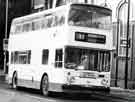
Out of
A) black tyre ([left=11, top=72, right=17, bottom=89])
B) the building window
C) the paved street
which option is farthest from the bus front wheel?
the building window

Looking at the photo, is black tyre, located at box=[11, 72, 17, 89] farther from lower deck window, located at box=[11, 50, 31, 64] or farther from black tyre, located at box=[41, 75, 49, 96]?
black tyre, located at box=[41, 75, 49, 96]

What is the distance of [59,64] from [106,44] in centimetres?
233

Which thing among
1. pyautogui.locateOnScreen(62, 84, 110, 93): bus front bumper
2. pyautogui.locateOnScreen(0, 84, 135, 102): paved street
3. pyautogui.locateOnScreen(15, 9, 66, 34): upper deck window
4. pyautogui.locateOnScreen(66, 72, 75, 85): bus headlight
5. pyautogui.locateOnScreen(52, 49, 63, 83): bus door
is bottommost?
pyautogui.locateOnScreen(0, 84, 135, 102): paved street

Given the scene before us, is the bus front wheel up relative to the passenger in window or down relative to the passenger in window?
down

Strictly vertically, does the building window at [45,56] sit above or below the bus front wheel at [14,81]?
above

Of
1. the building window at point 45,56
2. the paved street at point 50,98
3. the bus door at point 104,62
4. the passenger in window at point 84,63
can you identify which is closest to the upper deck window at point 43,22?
the building window at point 45,56

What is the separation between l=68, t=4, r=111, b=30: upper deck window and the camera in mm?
21281

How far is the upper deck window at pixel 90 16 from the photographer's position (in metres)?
21.3

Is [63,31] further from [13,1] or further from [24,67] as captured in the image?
[13,1]

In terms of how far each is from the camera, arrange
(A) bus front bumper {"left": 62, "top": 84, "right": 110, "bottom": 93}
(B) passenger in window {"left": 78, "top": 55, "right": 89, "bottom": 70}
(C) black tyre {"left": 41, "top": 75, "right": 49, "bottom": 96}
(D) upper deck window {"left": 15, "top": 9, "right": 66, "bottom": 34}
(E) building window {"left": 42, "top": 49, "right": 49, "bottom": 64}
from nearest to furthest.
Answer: (A) bus front bumper {"left": 62, "top": 84, "right": 110, "bottom": 93} < (B) passenger in window {"left": 78, "top": 55, "right": 89, "bottom": 70} < (D) upper deck window {"left": 15, "top": 9, "right": 66, "bottom": 34} < (C) black tyre {"left": 41, "top": 75, "right": 49, "bottom": 96} < (E) building window {"left": 42, "top": 49, "right": 49, "bottom": 64}

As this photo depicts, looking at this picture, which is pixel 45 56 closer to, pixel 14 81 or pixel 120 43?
pixel 14 81

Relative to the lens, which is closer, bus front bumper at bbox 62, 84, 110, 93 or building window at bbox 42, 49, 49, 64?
bus front bumper at bbox 62, 84, 110, 93

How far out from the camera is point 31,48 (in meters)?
25.5

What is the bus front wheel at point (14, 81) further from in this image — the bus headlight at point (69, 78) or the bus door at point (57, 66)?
the bus headlight at point (69, 78)
